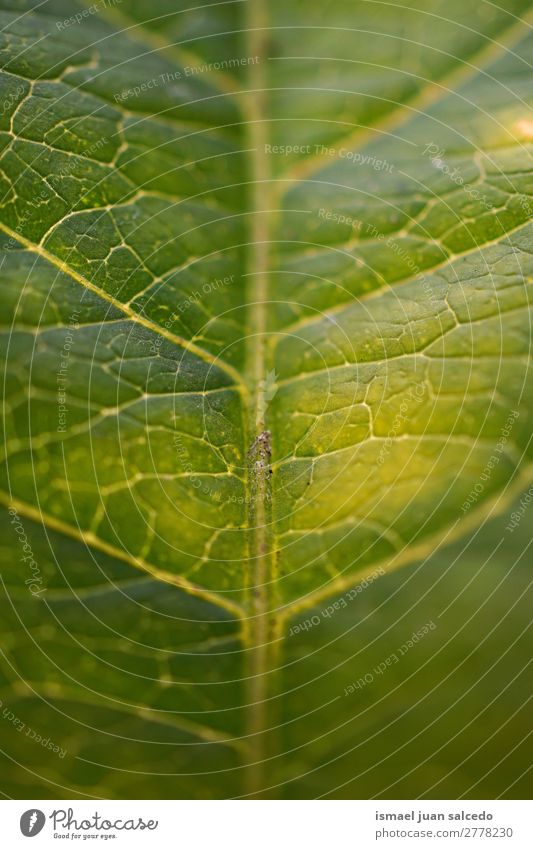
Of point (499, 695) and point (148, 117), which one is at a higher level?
point (148, 117)

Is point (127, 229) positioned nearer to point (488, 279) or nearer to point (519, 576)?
point (488, 279)

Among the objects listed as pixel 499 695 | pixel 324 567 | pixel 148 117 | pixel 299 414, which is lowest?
pixel 499 695

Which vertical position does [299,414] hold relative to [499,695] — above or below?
above

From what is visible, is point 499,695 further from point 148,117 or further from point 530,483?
point 148,117
